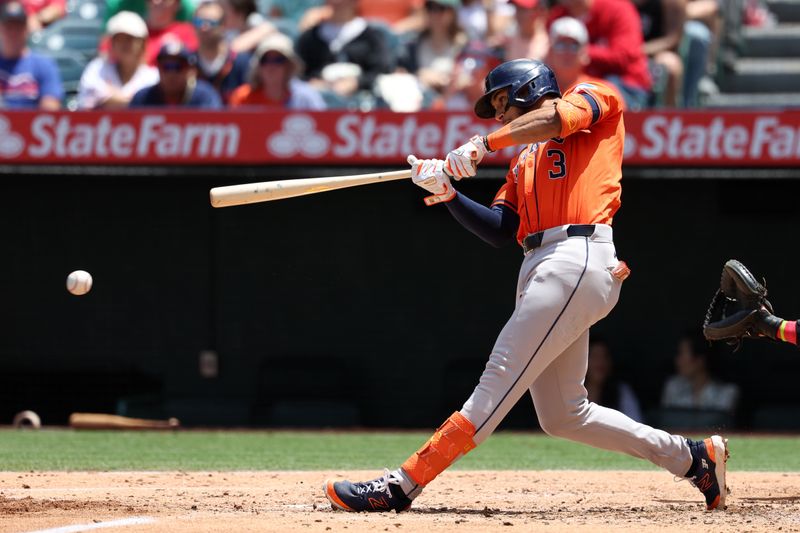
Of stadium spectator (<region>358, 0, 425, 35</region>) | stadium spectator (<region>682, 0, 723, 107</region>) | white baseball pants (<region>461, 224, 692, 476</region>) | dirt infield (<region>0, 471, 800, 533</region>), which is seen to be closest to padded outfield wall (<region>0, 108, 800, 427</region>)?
stadium spectator (<region>682, 0, 723, 107</region>)

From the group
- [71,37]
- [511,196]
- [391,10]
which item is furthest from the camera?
[71,37]

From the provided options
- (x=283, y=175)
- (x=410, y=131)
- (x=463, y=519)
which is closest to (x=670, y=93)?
(x=410, y=131)

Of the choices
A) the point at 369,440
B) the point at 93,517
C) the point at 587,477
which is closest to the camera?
the point at 93,517

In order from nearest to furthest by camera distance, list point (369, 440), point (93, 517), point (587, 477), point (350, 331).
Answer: point (93, 517), point (587, 477), point (369, 440), point (350, 331)

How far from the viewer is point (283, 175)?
29.2 feet

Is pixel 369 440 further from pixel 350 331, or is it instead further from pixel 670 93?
pixel 670 93

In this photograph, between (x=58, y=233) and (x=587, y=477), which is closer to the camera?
(x=587, y=477)

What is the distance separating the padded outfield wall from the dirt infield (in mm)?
3306

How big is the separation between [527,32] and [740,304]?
4830 mm

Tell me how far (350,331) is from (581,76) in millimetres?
2406

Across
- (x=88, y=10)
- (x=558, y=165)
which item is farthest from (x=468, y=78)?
(x=558, y=165)

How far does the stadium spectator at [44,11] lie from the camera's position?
11.7 metres

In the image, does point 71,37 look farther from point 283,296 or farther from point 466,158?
point 466,158

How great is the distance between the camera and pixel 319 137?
8.55 m
